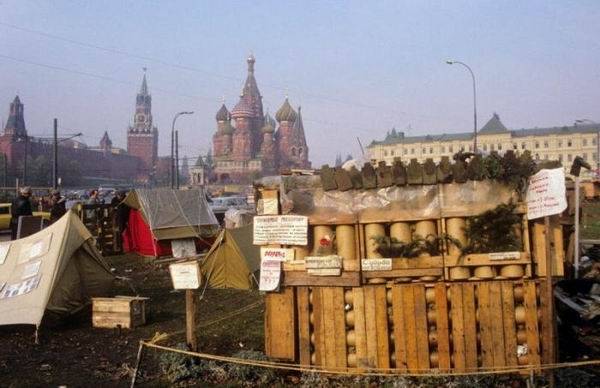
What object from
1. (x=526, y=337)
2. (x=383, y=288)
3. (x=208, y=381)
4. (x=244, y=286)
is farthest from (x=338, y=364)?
(x=244, y=286)

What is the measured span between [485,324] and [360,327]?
1.35 m

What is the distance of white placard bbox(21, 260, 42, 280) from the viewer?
366 inches

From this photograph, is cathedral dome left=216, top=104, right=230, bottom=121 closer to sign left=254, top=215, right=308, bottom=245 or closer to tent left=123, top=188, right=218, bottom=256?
tent left=123, top=188, right=218, bottom=256

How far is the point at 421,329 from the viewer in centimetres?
565

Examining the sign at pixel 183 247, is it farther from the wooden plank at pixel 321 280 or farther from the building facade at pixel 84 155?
the building facade at pixel 84 155

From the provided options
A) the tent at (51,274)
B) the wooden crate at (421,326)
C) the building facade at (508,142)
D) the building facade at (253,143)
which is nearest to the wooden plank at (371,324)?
the wooden crate at (421,326)

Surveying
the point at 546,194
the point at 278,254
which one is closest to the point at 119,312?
the point at 278,254

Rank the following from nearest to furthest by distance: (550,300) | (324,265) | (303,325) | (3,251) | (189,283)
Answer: (550,300)
(324,265)
(303,325)
(189,283)
(3,251)

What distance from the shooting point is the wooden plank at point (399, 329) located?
568cm

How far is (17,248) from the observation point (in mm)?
10133

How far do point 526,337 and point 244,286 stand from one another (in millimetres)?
8348

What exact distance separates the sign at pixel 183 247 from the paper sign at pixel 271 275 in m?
11.7

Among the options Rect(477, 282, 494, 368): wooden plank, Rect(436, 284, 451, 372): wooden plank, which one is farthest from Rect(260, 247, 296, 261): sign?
Rect(477, 282, 494, 368): wooden plank

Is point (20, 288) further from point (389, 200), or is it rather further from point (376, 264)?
point (389, 200)
